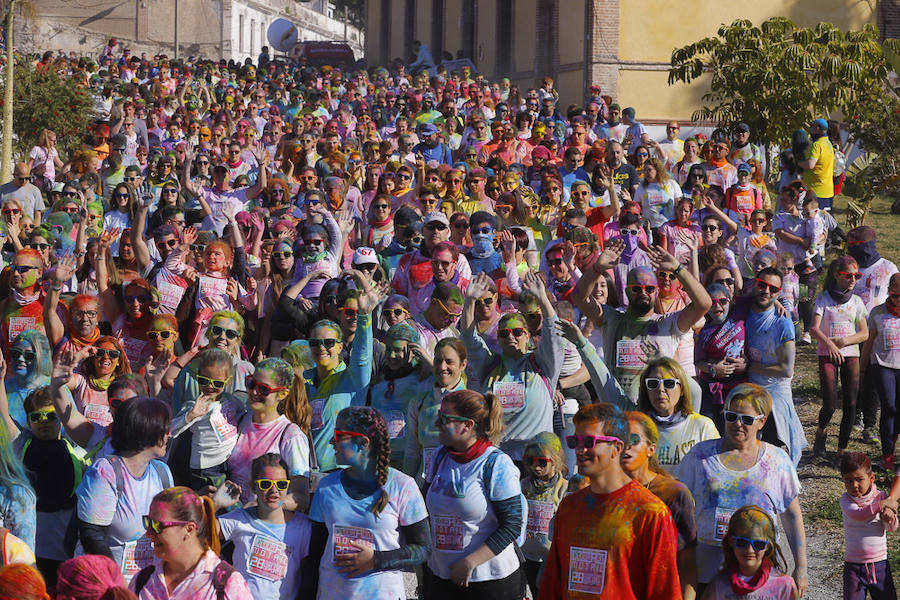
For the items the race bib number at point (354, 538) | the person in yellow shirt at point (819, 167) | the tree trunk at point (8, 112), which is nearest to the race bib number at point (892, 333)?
the race bib number at point (354, 538)

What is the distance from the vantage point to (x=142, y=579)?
476 cm

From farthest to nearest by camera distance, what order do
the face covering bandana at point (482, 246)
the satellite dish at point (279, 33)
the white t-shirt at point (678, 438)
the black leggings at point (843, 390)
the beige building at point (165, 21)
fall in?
the satellite dish at point (279, 33)
the beige building at point (165, 21)
the face covering bandana at point (482, 246)
the black leggings at point (843, 390)
the white t-shirt at point (678, 438)

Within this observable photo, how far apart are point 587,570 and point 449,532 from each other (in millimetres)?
1073

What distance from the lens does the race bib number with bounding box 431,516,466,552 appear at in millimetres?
5730

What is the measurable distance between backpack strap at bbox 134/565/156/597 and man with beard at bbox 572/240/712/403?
3638 mm

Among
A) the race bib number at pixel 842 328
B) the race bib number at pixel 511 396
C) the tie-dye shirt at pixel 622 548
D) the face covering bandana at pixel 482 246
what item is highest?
the face covering bandana at pixel 482 246

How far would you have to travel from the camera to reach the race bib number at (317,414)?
703cm

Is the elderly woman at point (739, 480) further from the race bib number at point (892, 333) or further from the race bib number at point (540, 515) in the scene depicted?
the race bib number at point (892, 333)

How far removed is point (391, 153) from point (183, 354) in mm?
8190

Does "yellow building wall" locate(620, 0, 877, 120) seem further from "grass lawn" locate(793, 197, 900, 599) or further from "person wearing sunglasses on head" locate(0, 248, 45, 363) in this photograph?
"person wearing sunglasses on head" locate(0, 248, 45, 363)

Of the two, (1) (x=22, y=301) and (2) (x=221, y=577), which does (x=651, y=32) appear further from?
(2) (x=221, y=577)

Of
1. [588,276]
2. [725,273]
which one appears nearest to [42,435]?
[588,276]

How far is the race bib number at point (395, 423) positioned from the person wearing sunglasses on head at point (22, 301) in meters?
3.12

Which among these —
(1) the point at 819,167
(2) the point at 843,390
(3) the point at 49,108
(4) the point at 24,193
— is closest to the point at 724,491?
(2) the point at 843,390
